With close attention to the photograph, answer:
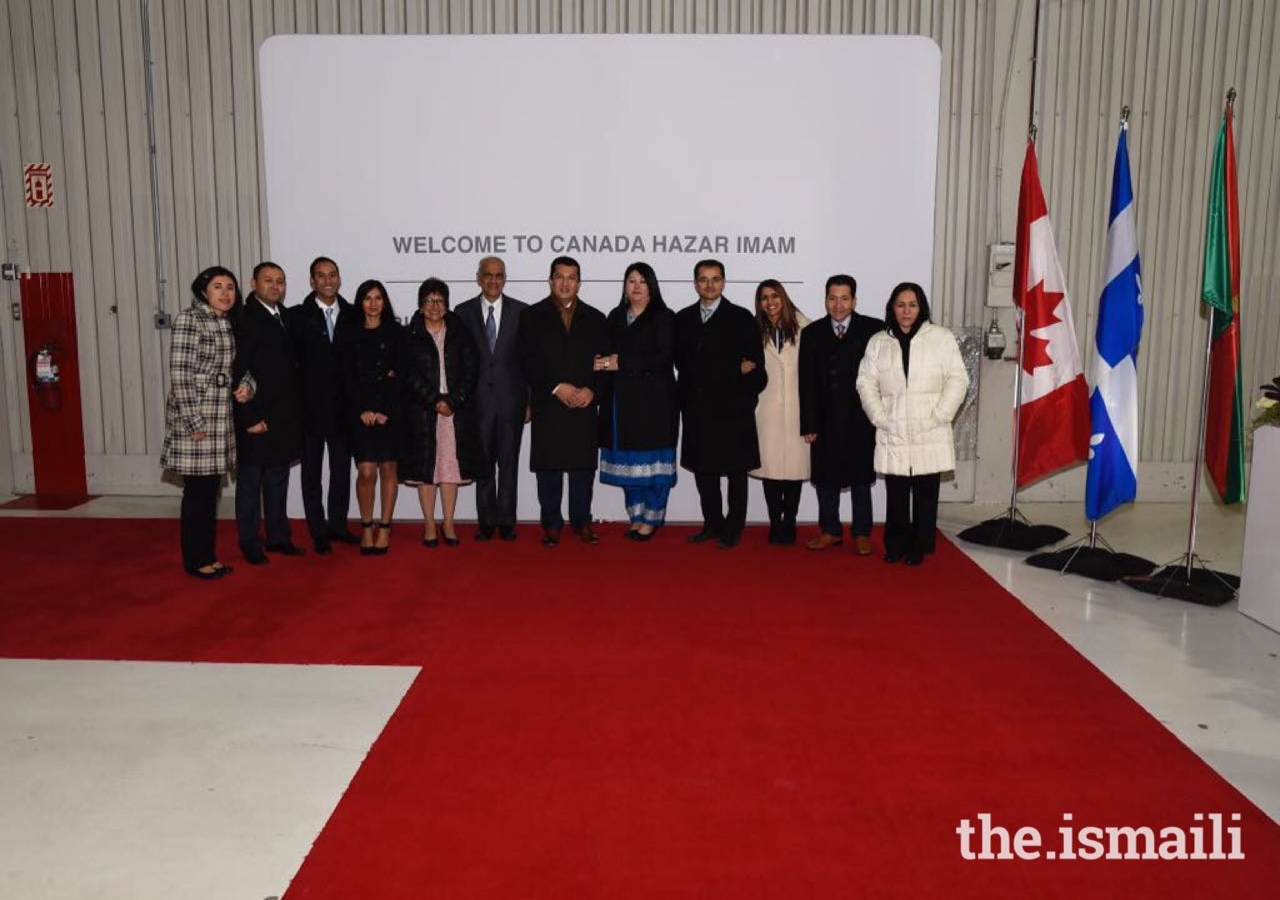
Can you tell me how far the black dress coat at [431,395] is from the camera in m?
5.30

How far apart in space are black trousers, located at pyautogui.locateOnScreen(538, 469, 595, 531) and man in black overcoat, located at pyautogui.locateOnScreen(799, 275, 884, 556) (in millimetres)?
1231

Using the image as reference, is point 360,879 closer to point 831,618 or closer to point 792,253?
point 831,618

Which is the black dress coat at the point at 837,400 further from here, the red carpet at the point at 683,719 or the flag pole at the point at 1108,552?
the flag pole at the point at 1108,552

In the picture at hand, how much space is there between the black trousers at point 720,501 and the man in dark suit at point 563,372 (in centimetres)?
62

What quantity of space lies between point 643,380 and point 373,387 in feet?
4.54

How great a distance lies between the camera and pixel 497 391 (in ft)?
18.3

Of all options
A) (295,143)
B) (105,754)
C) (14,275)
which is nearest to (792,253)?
(295,143)

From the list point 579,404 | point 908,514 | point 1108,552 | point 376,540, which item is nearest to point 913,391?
point 908,514

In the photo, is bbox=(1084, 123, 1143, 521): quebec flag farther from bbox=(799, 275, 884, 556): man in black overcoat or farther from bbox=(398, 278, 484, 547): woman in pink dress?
bbox=(398, 278, 484, 547): woman in pink dress

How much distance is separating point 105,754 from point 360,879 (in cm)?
117

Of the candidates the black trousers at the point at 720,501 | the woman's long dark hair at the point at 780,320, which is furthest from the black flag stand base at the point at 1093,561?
the woman's long dark hair at the point at 780,320

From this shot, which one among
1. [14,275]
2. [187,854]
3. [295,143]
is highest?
[295,143]

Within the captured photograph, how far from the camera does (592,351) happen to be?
18.0ft

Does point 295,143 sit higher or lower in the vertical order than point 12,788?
higher
